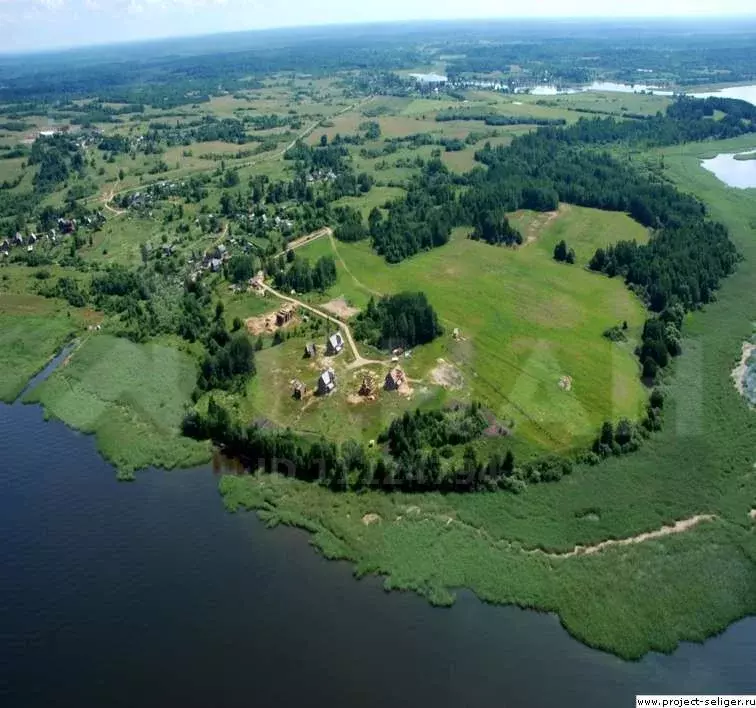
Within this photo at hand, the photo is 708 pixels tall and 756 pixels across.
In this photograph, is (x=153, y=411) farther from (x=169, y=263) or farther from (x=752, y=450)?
(x=752, y=450)

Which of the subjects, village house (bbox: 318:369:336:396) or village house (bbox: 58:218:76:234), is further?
village house (bbox: 58:218:76:234)

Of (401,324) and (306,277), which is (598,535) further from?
(306,277)

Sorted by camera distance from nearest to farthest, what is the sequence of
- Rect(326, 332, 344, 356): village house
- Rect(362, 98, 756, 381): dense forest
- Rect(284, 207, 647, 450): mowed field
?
Rect(284, 207, 647, 450): mowed field, Rect(326, 332, 344, 356): village house, Rect(362, 98, 756, 381): dense forest

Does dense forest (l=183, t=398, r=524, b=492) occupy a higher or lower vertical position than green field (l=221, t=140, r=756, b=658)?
higher

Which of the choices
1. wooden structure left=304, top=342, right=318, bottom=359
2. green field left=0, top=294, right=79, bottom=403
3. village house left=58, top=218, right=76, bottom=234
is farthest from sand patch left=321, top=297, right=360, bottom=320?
village house left=58, top=218, right=76, bottom=234

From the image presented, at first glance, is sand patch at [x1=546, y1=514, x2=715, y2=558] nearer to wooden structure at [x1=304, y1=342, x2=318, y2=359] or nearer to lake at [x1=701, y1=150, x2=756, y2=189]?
wooden structure at [x1=304, y1=342, x2=318, y2=359]

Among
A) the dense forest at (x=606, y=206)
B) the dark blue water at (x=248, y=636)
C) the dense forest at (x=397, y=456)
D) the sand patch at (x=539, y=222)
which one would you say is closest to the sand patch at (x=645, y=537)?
the dark blue water at (x=248, y=636)
